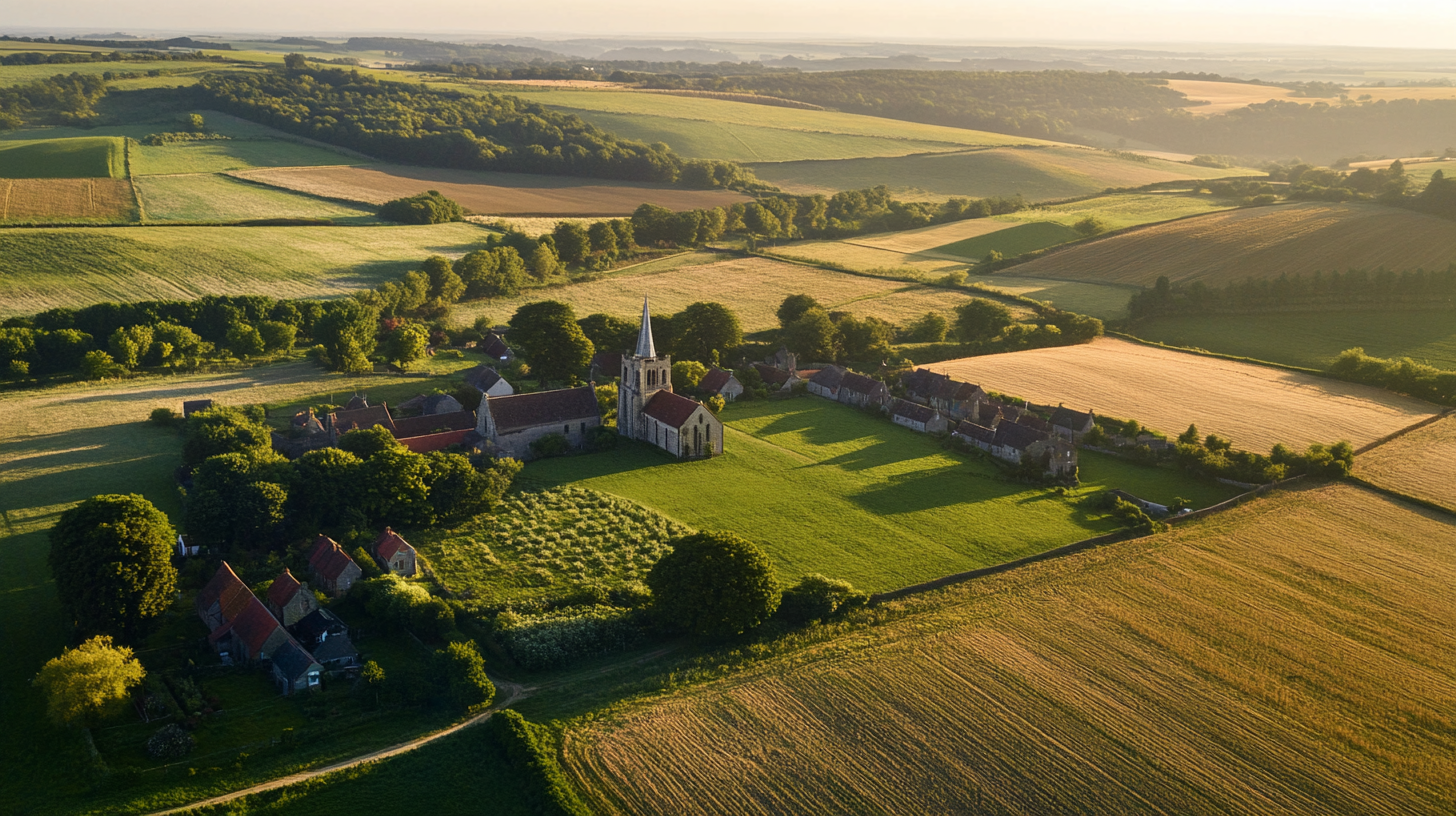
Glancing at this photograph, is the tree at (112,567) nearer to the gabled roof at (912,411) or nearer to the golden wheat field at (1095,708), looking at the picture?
the golden wheat field at (1095,708)

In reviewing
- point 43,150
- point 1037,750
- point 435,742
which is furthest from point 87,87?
point 1037,750

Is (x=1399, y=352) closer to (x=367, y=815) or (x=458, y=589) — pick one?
(x=458, y=589)

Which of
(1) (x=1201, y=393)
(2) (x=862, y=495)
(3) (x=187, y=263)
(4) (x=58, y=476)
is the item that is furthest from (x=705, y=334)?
(3) (x=187, y=263)

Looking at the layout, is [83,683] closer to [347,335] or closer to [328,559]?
[328,559]

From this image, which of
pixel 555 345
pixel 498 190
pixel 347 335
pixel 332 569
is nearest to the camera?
pixel 332 569

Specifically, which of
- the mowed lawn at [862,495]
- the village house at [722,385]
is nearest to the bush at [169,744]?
the mowed lawn at [862,495]

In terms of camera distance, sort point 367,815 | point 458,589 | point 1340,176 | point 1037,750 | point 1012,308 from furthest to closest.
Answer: point 1340,176
point 1012,308
point 458,589
point 1037,750
point 367,815
